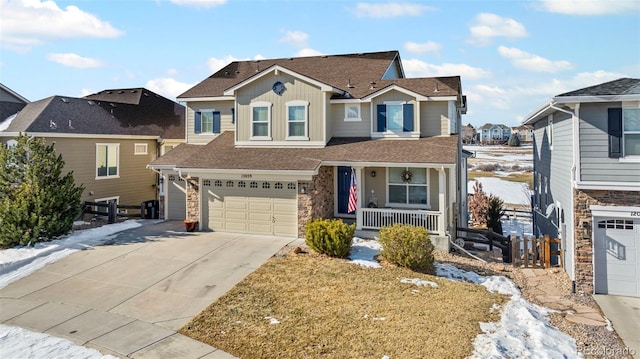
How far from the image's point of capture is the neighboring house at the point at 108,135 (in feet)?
63.9

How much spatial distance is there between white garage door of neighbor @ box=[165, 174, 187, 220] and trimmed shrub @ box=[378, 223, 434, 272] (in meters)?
10.9

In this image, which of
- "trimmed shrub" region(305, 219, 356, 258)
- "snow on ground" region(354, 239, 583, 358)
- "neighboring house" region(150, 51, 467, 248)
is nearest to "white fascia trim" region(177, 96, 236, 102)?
"neighboring house" region(150, 51, 467, 248)

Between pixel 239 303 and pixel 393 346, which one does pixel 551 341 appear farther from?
pixel 239 303

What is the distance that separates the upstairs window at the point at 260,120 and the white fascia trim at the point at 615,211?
39.5ft

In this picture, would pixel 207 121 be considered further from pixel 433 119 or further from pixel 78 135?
pixel 433 119

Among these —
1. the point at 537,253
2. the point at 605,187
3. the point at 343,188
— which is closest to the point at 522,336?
the point at 605,187

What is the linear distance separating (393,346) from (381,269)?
14.9 ft

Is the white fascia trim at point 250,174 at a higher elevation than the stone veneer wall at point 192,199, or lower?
higher

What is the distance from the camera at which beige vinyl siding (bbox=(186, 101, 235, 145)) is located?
20.0 m

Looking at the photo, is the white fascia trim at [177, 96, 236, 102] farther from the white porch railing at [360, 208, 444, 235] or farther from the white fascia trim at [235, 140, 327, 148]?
the white porch railing at [360, 208, 444, 235]

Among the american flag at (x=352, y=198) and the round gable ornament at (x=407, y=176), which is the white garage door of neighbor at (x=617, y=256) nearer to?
the round gable ornament at (x=407, y=176)

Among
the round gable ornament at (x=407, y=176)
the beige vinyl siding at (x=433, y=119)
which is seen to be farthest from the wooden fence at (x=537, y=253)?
the beige vinyl siding at (x=433, y=119)

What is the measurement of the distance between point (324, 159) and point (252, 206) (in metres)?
3.42

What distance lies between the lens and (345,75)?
797 inches
